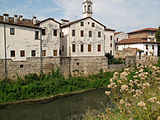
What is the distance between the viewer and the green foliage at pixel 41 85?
17.9m

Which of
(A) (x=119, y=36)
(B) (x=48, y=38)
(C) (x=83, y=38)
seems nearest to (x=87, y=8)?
(C) (x=83, y=38)

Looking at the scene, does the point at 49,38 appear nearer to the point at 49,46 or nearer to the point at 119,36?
the point at 49,46

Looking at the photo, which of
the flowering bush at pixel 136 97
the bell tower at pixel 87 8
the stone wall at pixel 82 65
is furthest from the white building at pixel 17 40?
the flowering bush at pixel 136 97

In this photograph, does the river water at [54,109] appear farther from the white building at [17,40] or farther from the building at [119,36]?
the building at [119,36]

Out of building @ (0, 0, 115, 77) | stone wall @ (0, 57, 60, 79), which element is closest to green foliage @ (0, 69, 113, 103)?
stone wall @ (0, 57, 60, 79)

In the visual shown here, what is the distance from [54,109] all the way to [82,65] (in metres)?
11.5

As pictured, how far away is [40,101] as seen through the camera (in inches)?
738

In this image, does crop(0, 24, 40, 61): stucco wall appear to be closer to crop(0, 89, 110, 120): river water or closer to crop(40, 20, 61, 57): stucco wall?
crop(40, 20, 61, 57): stucco wall

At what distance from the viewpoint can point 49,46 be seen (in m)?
23.6

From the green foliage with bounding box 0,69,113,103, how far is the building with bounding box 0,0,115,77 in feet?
4.42

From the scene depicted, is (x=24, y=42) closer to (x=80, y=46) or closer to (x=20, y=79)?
(x=20, y=79)

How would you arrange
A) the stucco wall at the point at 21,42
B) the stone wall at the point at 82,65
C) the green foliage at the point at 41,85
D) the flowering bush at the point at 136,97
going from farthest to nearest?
the stone wall at the point at 82,65 < the stucco wall at the point at 21,42 < the green foliage at the point at 41,85 < the flowering bush at the point at 136,97

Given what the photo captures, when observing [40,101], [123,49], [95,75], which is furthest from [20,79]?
[123,49]

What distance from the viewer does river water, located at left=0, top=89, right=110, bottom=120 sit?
15.1 m
